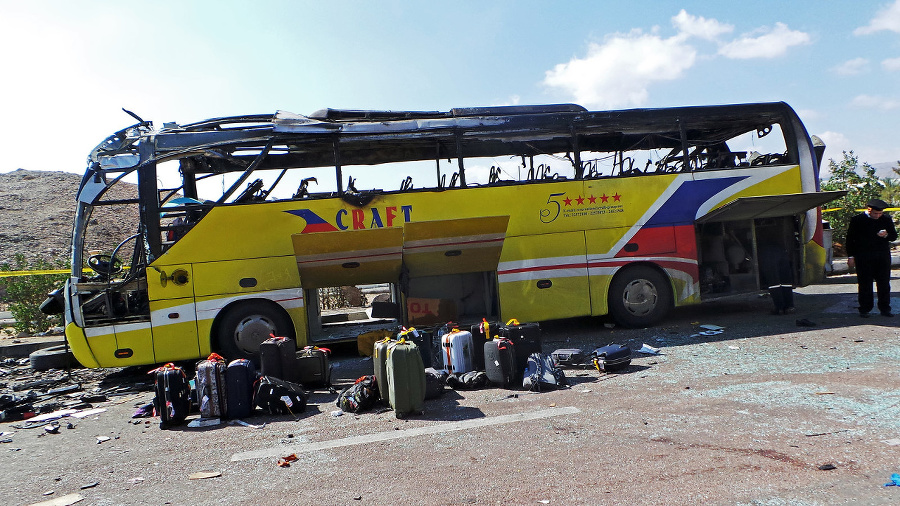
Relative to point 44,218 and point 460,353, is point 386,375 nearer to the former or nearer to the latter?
point 460,353

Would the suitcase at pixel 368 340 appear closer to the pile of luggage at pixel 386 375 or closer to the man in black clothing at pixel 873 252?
the pile of luggage at pixel 386 375

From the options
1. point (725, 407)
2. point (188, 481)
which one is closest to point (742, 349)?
point (725, 407)

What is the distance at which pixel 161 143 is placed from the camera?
8.59 m

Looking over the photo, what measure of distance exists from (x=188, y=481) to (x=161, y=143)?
5644 mm

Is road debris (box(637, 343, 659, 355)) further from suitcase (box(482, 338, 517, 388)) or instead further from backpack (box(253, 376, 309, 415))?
backpack (box(253, 376, 309, 415))

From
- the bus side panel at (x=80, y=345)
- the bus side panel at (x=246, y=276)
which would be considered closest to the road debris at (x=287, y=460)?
the bus side panel at (x=246, y=276)

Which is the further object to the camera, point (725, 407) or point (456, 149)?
point (456, 149)

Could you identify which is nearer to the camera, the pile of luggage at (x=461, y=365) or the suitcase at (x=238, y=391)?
the pile of luggage at (x=461, y=365)

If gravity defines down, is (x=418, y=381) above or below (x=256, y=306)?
below

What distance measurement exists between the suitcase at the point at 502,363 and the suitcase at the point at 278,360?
2364 mm

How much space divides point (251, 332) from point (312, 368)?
69.3 inches

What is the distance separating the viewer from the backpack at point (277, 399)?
6.29m

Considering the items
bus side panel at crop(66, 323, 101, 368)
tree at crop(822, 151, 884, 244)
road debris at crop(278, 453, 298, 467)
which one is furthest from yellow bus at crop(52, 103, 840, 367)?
tree at crop(822, 151, 884, 244)

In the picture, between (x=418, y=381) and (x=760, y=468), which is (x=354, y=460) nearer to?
(x=418, y=381)
